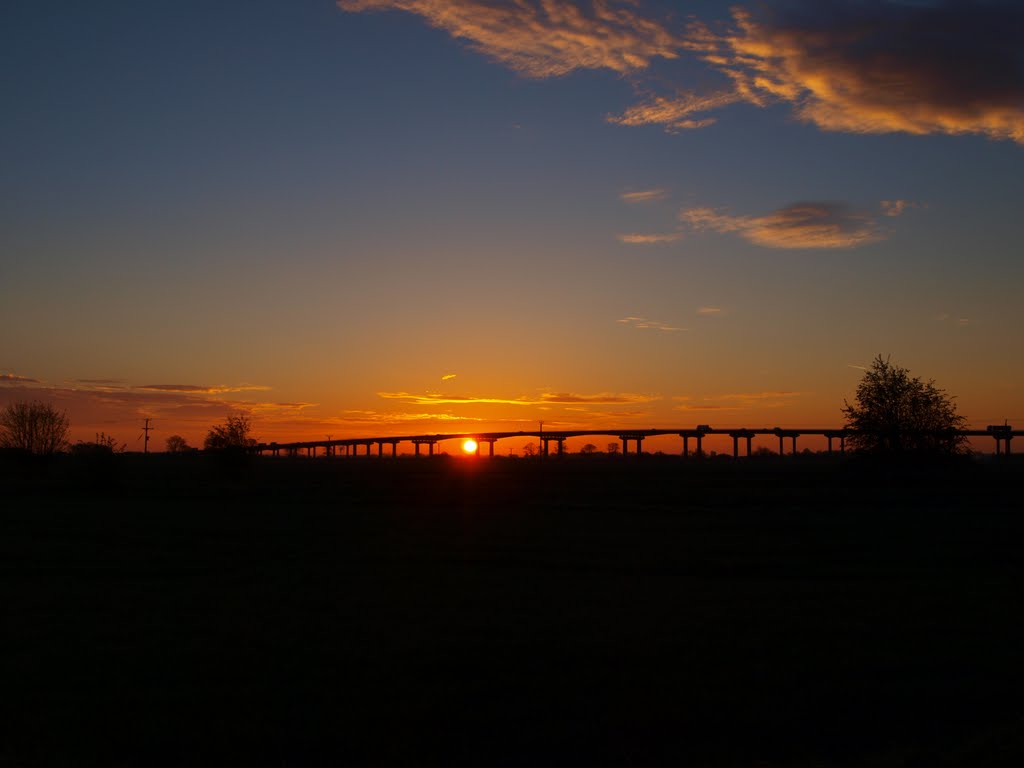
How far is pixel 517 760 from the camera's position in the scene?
1064 centimetres

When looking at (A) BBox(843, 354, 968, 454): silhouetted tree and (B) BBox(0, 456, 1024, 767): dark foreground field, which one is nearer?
(B) BBox(0, 456, 1024, 767): dark foreground field

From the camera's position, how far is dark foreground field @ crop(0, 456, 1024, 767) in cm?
1118

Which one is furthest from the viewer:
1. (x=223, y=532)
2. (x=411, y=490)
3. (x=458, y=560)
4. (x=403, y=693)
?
(x=411, y=490)

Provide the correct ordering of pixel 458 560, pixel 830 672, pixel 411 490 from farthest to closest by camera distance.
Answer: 1. pixel 411 490
2. pixel 458 560
3. pixel 830 672

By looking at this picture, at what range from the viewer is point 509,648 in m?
16.0

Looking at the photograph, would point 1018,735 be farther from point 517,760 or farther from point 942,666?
point 942,666

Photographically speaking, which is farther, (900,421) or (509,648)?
(900,421)

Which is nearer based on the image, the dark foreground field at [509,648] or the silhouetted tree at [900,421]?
the dark foreground field at [509,648]

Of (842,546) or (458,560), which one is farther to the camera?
(842,546)

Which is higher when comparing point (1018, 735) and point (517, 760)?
point (1018, 735)

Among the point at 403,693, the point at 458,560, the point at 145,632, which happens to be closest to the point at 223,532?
the point at 458,560

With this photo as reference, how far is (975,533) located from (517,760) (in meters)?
33.4

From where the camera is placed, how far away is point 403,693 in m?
13.2

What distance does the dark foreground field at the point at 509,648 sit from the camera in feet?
36.7
